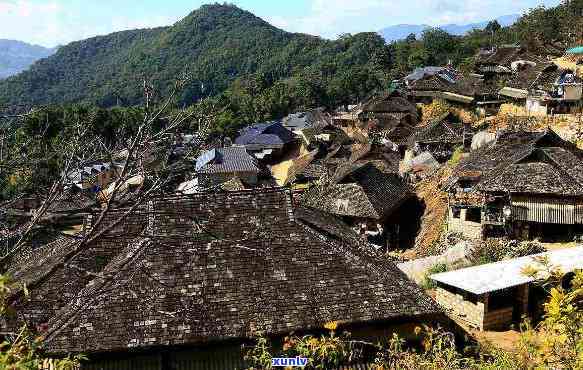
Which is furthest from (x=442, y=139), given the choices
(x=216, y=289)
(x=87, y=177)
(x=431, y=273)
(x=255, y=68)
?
(x=255, y=68)

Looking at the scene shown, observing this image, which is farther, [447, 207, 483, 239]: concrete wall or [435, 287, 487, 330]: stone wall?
[447, 207, 483, 239]: concrete wall

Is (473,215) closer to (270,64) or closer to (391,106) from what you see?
(391,106)

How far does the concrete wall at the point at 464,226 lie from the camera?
2355 cm

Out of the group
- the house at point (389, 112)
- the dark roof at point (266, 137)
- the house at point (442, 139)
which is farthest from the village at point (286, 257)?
the dark roof at point (266, 137)

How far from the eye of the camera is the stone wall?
52.6ft

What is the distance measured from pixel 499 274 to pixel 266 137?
55216 millimetres

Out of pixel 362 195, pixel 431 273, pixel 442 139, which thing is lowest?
pixel 431 273

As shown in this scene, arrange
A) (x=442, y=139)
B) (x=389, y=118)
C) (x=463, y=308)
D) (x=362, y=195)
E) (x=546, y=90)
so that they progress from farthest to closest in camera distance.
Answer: (x=389, y=118) < (x=442, y=139) < (x=546, y=90) < (x=362, y=195) < (x=463, y=308)

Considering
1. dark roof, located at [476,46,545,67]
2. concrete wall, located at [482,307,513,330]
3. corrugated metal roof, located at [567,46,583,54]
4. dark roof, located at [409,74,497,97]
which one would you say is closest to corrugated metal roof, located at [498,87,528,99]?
dark roof, located at [409,74,497,97]

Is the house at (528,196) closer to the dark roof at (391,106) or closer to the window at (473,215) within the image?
the window at (473,215)

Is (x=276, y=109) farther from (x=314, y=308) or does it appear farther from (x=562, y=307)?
(x=562, y=307)

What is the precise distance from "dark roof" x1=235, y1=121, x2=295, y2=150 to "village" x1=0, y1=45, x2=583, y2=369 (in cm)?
3789

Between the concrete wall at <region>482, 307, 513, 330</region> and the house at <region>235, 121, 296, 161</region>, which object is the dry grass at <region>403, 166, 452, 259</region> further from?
the house at <region>235, 121, 296, 161</region>

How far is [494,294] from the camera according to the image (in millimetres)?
16172
